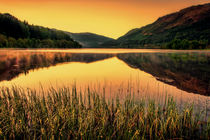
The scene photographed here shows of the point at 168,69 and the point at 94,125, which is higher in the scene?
the point at 94,125

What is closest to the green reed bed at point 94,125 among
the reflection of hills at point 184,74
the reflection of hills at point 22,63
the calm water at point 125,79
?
the calm water at point 125,79

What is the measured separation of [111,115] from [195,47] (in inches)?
7009

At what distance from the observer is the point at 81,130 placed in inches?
239

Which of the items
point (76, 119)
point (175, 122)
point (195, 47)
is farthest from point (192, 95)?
point (195, 47)

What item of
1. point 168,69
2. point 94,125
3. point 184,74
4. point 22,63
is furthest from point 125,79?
point 22,63

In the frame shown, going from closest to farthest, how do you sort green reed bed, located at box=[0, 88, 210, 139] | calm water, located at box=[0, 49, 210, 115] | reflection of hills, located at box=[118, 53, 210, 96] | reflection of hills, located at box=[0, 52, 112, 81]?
green reed bed, located at box=[0, 88, 210, 139] < calm water, located at box=[0, 49, 210, 115] < reflection of hills, located at box=[118, 53, 210, 96] < reflection of hills, located at box=[0, 52, 112, 81]

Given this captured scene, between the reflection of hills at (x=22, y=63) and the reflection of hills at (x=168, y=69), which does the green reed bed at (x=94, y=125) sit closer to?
the reflection of hills at (x=168, y=69)

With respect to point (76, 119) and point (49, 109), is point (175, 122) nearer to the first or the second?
point (76, 119)

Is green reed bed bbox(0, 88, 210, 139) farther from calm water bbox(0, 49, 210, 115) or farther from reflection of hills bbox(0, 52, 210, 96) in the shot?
reflection of hills bbox(0, 52, 210, 96)

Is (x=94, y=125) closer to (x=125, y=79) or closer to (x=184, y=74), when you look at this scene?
(x=125, y=79)

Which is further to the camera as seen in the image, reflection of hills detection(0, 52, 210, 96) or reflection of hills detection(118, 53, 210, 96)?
reflection of hills detection(0, 52, 210, 96)

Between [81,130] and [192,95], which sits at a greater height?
[81,130]

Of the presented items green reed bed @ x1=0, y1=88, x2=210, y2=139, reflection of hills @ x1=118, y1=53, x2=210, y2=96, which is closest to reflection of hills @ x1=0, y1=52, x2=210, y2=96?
reflection of hills @ x1=118, y1=53, x2=210, y2=96

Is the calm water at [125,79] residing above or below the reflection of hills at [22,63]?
below
